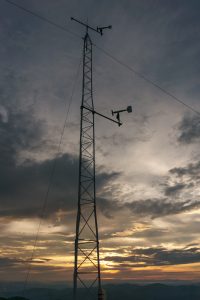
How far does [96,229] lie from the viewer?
140 feet

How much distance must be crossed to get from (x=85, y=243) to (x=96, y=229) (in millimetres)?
2380

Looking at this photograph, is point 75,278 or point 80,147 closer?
point 75,278

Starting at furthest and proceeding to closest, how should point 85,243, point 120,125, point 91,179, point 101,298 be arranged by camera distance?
point 120,125
point 91,179
point 85,243
point 101,298

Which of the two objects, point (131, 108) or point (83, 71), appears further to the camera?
point (83, 71)

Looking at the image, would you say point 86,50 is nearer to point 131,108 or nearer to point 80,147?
point 131,108

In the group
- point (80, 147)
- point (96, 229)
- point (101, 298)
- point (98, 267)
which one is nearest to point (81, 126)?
point (80, 147)

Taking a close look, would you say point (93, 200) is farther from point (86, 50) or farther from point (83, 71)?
point (86, 50)

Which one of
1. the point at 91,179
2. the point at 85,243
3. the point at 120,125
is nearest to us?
the point at 85,243

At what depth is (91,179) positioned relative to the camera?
154ft

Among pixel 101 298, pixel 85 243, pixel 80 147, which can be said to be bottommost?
pixel 101 298

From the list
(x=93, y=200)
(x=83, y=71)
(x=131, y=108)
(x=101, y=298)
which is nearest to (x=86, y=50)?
(x=83, y=71)

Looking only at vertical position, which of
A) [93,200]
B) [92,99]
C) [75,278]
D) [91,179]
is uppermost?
[92,99]

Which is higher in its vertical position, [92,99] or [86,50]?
[86,50]

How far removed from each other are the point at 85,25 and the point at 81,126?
1837 centimetres
